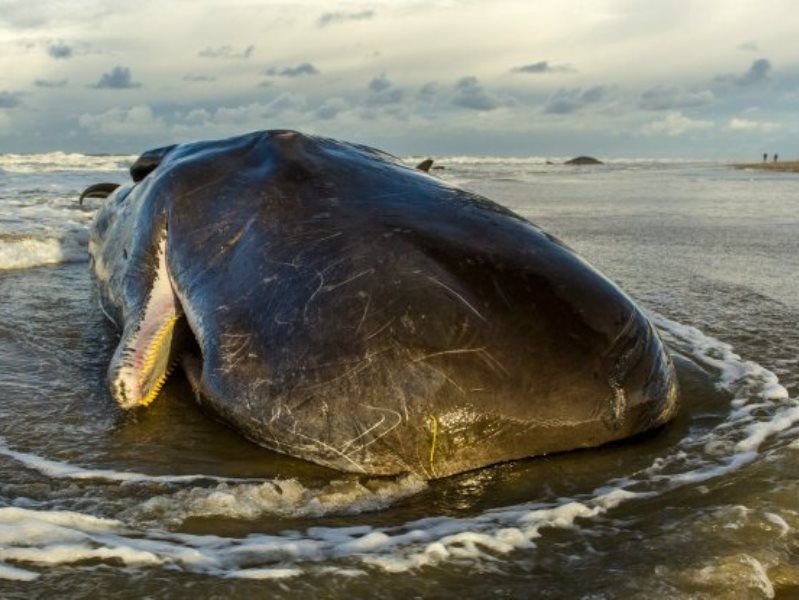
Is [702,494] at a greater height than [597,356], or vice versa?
[597,356]

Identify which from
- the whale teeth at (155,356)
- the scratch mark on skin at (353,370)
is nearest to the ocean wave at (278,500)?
the scratch mark on skin at (353,370)

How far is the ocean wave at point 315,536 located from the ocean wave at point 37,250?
6591 mm

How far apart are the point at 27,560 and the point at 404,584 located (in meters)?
1.12

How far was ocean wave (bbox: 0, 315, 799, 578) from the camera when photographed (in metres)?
2.54

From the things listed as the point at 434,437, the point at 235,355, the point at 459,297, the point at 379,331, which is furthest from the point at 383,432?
the point at 235,355

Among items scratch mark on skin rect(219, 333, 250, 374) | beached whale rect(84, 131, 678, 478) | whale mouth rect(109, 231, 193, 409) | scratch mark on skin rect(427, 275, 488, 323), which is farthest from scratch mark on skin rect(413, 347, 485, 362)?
whale mouth rect(109, 231, 193, 409)

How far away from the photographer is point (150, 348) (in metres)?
4.15

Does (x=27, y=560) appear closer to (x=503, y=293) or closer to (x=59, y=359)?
(x=503, y=293)

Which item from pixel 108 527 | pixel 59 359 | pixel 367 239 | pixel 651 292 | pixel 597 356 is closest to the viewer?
pixel 108 527

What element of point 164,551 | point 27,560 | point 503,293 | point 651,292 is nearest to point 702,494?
point 503,293

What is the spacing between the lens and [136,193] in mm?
5469

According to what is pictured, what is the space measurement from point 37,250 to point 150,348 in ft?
19.1

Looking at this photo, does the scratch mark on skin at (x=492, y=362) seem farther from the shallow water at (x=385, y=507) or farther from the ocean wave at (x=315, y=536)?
the ocean wave at (x=315, y=536)

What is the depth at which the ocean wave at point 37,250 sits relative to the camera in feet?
28.8
